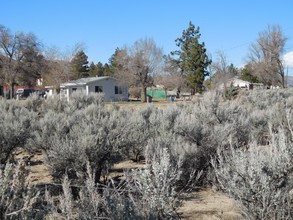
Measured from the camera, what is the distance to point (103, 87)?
177 ft

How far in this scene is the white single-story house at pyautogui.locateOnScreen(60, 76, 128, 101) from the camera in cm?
5309

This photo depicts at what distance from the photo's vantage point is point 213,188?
6.16m

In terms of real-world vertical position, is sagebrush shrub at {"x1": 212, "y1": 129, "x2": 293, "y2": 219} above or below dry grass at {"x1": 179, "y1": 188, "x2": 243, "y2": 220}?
above

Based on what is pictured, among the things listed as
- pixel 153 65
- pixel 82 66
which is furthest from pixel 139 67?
pixel 82 66

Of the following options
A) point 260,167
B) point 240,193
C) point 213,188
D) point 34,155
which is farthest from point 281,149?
point 34,155

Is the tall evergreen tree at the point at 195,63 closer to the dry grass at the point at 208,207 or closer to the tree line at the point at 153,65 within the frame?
the tree line at the point at 153,65

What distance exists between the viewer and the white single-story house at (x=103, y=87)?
53.1 metres

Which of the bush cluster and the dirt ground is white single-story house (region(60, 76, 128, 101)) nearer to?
the bush cluster

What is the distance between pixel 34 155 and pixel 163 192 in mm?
6690

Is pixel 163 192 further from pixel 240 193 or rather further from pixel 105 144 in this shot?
pixel 105 144

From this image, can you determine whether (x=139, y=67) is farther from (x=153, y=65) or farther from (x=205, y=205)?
(x=205, y=205)

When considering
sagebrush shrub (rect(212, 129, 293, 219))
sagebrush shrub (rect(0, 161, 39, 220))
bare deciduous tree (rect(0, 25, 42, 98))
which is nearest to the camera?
sagebrush shrub (rect(0, 161, 39, 220))

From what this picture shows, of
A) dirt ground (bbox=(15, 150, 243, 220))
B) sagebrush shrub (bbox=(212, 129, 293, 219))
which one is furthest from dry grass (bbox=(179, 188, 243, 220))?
sagebrush shrub (bbox=(212, 129, 293, 219))

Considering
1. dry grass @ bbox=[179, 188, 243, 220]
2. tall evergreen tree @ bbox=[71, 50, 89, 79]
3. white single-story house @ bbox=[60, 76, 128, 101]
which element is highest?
tall evergreen tree @ bbox=[71, 50, 89, 79]
